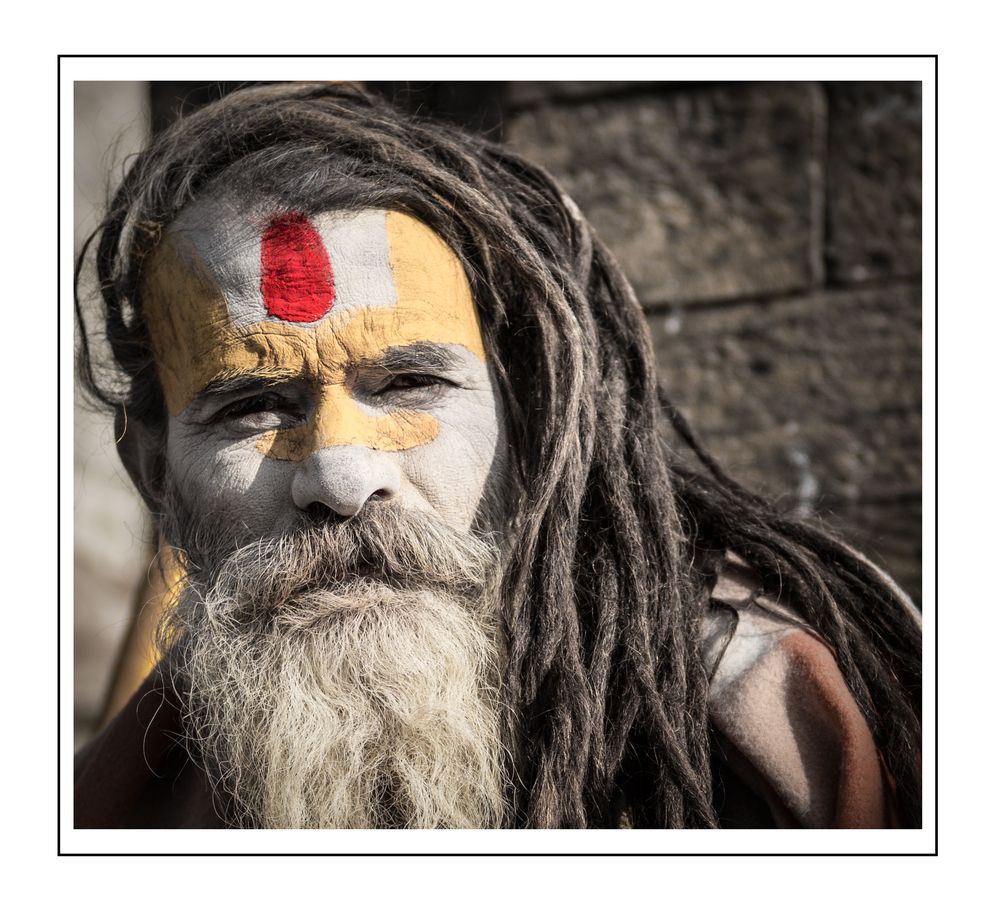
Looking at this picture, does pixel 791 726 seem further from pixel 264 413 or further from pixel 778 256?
pixel 778 256

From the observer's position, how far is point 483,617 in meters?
1.38

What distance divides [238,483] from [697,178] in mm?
1519

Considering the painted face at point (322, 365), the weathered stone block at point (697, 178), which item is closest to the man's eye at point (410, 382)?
the painted face at point (322, 365)

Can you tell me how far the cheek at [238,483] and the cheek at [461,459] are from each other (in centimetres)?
16

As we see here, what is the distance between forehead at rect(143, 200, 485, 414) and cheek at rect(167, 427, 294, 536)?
86 mm

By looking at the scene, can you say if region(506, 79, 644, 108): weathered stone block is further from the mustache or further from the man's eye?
the mustache

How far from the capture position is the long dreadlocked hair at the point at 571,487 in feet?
4.36

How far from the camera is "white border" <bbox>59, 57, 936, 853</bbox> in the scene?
51.6 inches

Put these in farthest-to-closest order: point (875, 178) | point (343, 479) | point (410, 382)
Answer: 1. point (875, 178)
2. point (410, 382)
3. point (343, 479)

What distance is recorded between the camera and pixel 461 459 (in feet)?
4.55

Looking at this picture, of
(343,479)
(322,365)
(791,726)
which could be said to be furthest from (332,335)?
(791,726)

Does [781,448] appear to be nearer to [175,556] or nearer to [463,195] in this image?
[463,195]
